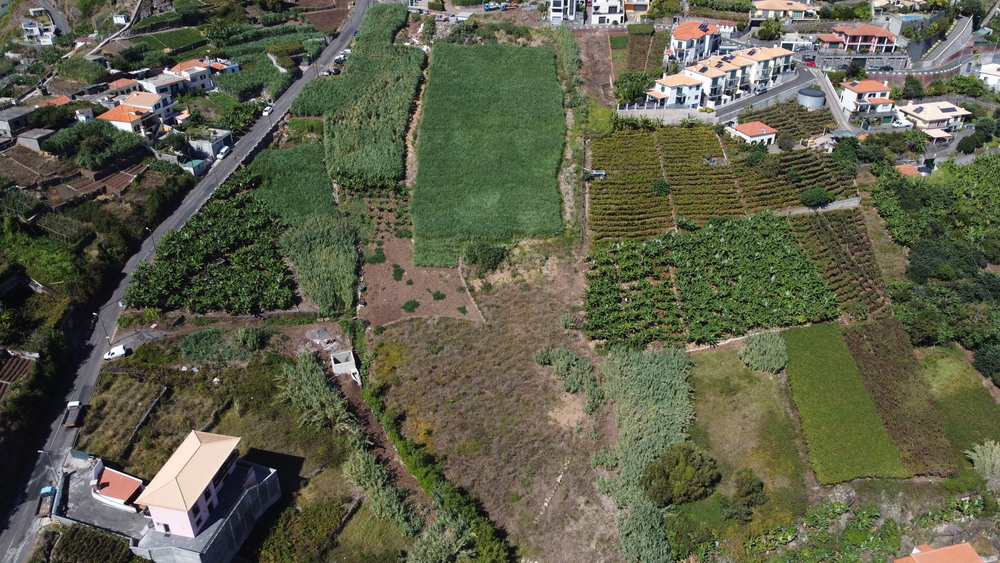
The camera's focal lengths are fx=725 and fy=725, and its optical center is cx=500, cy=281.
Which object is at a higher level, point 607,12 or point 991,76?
point 607,12

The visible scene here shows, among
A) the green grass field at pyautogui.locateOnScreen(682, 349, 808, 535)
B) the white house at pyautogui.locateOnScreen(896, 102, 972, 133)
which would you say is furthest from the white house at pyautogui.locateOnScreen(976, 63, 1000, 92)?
the green grass field at pyautogui.locateOnScreen(682, 349, 808, 535)

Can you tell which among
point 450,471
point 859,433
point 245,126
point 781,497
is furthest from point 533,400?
point 245,126

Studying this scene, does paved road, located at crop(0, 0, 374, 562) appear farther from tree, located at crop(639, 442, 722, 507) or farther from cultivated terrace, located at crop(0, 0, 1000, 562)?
tree, located at crop(639, 442, 722, 507)

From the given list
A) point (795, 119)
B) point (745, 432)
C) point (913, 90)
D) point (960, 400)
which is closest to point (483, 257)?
point (745, 432)

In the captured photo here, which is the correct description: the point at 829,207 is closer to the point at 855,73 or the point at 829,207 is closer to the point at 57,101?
the point at 855,73

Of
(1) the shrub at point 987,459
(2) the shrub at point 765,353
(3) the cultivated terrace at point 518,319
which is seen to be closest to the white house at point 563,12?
(3) the cultivated terrace at point 518,319

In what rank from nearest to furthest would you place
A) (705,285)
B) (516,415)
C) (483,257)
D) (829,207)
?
(516,415) → (705,285) → (483,257) → (829,207)
